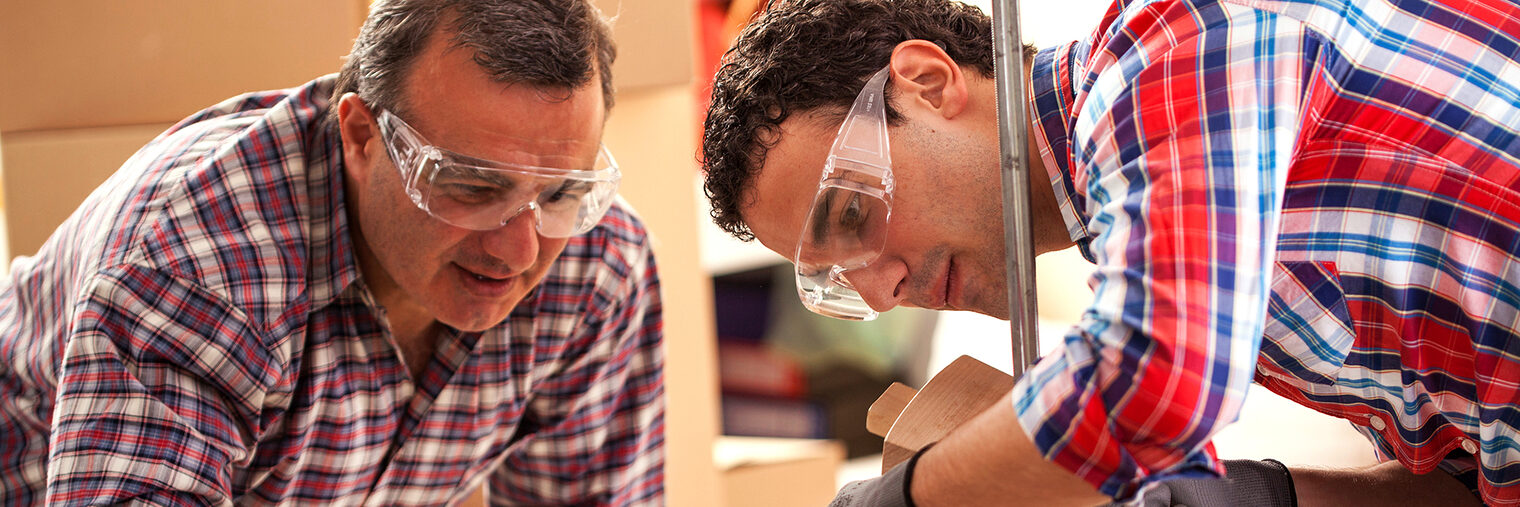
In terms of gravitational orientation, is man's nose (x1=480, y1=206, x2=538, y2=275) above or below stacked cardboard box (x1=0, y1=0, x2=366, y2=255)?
below

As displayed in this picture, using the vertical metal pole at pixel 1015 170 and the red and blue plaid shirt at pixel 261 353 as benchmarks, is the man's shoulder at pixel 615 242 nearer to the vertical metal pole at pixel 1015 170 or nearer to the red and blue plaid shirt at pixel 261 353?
the red and blue plaid shirt at pixel 261 353

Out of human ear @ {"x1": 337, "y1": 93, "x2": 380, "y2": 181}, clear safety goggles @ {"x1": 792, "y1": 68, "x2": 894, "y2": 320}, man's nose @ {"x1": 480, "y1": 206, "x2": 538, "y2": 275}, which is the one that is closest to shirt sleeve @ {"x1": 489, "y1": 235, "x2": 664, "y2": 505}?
man's nose @ {"x1": 480, "y1": 206, "x2": 538, "y2": 275}

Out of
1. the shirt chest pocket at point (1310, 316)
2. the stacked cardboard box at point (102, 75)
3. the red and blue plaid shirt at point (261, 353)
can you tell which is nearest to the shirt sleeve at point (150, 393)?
the red and blue plaid shirt at point (261, 353)

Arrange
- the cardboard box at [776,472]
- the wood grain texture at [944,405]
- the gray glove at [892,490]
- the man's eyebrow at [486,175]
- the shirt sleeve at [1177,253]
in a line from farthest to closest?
the cardboard box at [776,472] < the man's eyebrow at [486,175] < the wood grain texture at [944,405] < the gray glove at [892,490] < the shirt sleeve at [1177,253]

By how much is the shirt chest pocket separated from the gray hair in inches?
30.7

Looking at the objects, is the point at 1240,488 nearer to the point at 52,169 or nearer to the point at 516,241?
the point at 516,241

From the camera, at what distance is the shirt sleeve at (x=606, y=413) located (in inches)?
63.6

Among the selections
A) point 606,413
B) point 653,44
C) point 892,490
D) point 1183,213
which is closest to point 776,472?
point 606,413

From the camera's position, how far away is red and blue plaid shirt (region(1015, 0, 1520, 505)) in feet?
2.27

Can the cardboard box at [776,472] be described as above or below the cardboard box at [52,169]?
A: below

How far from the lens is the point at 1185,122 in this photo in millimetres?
726

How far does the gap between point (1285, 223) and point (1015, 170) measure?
0.71ft

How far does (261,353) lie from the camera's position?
4.23 ft

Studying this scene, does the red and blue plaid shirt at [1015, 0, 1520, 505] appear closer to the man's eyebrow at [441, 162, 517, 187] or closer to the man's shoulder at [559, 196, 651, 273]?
the man's eyebrow at [441, 162, 517, 187]
